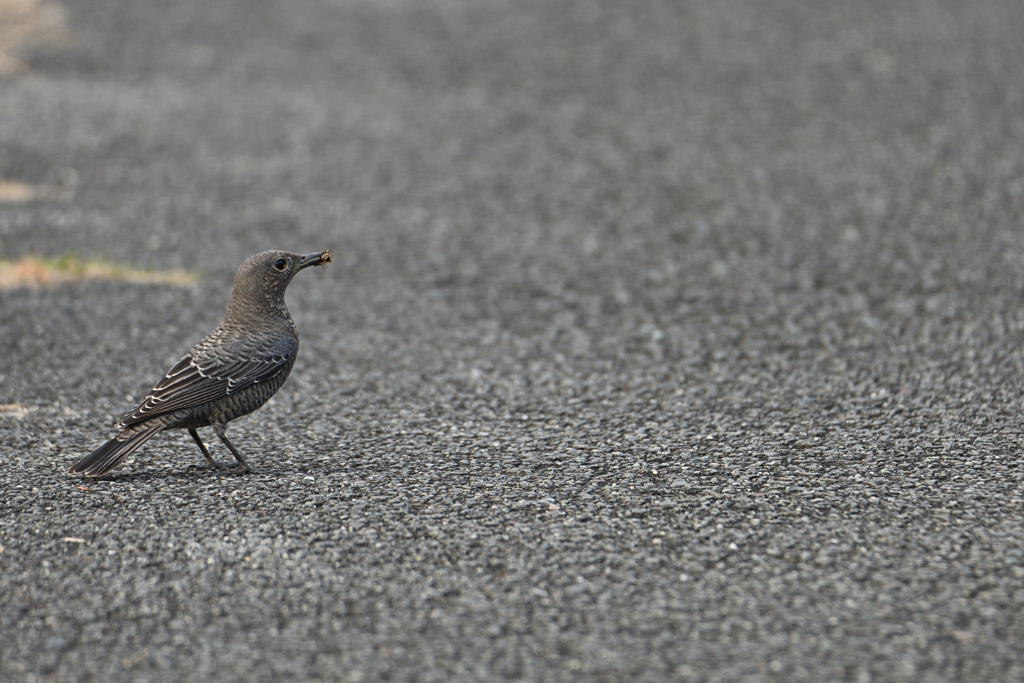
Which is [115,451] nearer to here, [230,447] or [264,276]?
[230,447]

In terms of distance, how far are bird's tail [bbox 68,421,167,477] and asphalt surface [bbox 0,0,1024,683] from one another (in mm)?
126

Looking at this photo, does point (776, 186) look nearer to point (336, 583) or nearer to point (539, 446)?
point (539, 446)

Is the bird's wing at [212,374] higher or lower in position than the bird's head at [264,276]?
lower

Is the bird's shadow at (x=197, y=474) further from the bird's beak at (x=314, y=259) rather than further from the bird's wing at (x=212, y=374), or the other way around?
the bird's beak at (x=314, y=259)

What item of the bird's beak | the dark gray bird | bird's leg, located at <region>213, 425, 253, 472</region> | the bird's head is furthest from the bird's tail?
the bird's beak

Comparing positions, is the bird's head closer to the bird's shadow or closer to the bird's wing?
→ the bird's wing

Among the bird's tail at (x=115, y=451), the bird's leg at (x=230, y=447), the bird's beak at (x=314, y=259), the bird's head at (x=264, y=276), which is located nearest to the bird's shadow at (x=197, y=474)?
the bird's leg at (x=230, y=447)

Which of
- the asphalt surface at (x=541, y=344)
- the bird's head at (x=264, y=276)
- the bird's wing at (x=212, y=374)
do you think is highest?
the bird's head at (x=264, y=276)

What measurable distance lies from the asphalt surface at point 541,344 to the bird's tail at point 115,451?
126 millimetres

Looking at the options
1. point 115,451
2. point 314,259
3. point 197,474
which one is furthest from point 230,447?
point 314,259

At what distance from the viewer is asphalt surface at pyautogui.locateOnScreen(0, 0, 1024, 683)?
409cm

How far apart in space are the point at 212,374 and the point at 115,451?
0.63 metres

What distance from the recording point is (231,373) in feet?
17.6

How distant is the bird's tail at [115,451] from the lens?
5.11 meters
